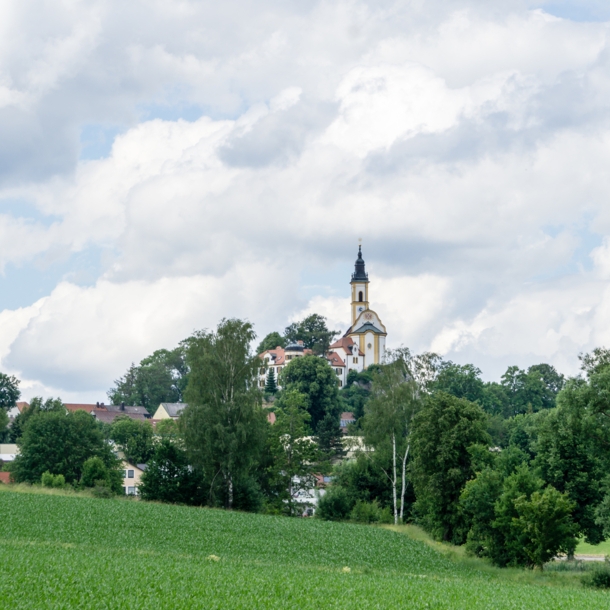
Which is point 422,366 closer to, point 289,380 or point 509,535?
point 509,535

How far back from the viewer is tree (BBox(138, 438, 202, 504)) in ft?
196

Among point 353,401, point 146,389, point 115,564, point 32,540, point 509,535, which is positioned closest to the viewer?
point 115,564

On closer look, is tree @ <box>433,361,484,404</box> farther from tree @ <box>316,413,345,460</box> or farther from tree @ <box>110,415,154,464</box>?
tree @ <box>110,415,154,464</box>

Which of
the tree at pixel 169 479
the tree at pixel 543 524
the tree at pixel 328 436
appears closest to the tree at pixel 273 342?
the tree at pixel 328 436

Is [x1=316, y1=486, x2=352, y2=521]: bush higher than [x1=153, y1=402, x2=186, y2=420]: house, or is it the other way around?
[x1=153, y1=402, x2=186, y2=420]: house

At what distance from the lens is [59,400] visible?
356 ft

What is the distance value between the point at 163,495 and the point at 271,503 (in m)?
14.2

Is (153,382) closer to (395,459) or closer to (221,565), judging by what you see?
(395,459)

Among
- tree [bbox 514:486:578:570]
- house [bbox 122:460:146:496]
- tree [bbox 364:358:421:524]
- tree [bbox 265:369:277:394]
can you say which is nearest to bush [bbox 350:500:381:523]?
tree [bbox 364:358:421:524]

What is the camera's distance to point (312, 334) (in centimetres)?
18938

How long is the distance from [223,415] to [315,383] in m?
75.6

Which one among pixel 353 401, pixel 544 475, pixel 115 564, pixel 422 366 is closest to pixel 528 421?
pixel 422 366

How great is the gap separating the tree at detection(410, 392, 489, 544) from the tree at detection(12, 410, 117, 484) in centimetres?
3505

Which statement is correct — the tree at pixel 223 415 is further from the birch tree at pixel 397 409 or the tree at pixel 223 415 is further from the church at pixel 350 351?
the church at pixel 350 351
